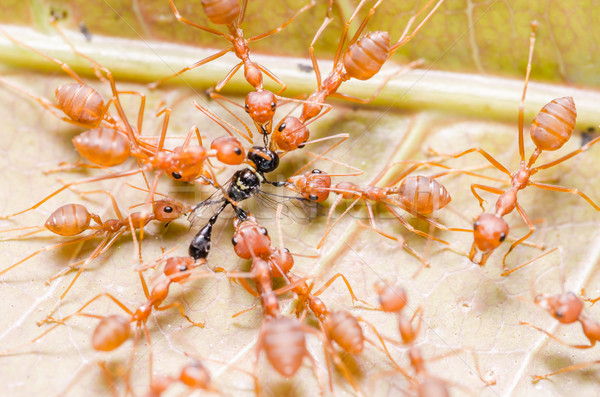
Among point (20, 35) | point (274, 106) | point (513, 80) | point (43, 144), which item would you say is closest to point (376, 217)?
point (274, 106)

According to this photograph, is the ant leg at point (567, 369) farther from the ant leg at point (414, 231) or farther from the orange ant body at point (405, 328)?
the ant leg at point (414, 231)

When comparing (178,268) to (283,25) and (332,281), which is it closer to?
(332,281)

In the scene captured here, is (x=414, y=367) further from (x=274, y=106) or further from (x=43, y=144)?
(x=43, y=144)

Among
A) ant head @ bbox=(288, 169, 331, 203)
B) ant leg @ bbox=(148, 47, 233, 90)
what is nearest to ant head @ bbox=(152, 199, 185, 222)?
ant head @ bbox=(288, 169, 331, 203)

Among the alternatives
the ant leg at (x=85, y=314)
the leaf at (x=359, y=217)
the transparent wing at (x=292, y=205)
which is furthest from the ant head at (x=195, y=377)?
the transparent wing at (x=292, y=205)

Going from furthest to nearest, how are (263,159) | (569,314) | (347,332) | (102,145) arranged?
(263,159)
(569,314)
(347,332)
(102,145)

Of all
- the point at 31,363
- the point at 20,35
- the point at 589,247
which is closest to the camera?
the point at 31,363

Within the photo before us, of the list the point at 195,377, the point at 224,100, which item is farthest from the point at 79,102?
the point at 195,377
